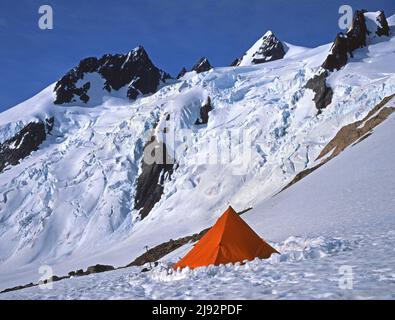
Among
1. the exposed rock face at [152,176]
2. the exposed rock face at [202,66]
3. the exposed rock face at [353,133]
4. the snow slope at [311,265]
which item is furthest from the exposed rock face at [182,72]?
the snow slope at [311,265]

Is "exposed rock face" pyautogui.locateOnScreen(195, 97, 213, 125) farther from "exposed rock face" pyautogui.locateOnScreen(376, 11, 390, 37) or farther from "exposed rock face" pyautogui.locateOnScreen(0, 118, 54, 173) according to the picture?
"exposed rock face" pyautogui.locateOnScreen(0, 118, 54, 173)

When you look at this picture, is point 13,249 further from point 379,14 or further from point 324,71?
point 379,14

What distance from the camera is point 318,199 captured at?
22.0 m

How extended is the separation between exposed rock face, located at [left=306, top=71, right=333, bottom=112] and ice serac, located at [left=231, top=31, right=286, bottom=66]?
203 ft

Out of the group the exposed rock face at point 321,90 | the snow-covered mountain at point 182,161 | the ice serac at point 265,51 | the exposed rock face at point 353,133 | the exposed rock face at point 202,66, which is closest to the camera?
the exposed rock face at point 353,133

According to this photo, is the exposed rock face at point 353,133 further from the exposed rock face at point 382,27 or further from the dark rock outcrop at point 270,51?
the dark rock outcrop at point 270,51

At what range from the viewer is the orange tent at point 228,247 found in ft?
38.2

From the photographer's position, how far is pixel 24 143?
10288cm

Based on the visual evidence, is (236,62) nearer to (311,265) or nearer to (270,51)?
(270,51)

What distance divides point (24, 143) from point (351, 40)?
2892 inches

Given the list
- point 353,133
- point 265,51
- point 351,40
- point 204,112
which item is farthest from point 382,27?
point 265,51

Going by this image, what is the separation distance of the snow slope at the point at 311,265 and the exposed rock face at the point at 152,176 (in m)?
47.2

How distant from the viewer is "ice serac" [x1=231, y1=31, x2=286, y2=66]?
4988 inches
